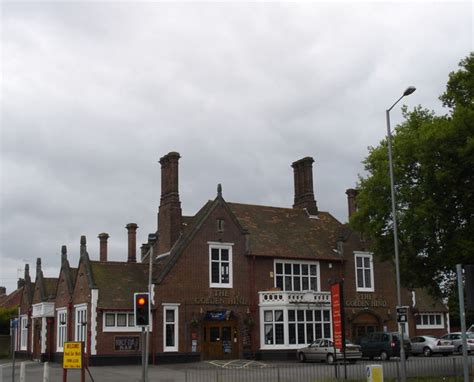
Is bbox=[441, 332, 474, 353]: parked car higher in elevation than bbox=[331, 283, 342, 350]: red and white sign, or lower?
lower

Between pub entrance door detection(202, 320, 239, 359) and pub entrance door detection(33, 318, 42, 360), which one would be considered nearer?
pub entrance door detection(202, 320, 239, 359)

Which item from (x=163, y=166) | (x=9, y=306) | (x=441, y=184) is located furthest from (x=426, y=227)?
(x=9, y=306)

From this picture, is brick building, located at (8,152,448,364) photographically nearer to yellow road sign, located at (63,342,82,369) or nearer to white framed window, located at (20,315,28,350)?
white framed window, located at (20,315,28,350)

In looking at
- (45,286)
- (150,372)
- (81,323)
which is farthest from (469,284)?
(45,286)

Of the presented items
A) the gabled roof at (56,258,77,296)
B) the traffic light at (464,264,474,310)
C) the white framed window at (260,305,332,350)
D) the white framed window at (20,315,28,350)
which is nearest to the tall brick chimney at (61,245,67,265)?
the gabled roof at (56,258,77,296)

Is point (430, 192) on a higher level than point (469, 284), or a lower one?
higher

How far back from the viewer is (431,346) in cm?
4434

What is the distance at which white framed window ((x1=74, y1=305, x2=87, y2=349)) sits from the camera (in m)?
39.8

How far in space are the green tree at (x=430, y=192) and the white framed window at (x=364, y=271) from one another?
1440 cm

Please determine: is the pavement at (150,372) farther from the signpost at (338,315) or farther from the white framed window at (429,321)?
the white framed window at (429,321)

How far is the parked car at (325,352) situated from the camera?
1468 inches

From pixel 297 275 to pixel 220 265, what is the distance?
5576 millimetres

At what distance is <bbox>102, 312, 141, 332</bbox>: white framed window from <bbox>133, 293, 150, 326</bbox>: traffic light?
62.1 feet

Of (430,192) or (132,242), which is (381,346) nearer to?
(430,192)
